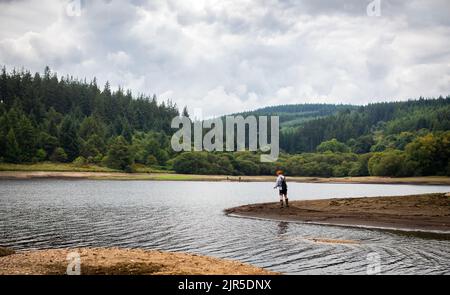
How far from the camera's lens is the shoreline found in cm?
3416

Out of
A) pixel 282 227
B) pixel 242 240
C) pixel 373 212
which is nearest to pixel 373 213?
pixel 373 212

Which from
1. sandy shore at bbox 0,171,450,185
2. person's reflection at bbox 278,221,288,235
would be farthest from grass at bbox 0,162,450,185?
person's reflection at bbox 278,221,288,235

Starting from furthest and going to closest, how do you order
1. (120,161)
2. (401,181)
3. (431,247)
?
(120,161)
(401,181)
(431,247)

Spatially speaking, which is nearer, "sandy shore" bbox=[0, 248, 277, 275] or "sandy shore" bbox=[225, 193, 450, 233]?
"sandy shore" bbox=[0, 248, 277, 275]

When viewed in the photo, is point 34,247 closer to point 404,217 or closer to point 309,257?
point 309,257

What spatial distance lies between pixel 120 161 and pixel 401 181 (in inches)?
3997

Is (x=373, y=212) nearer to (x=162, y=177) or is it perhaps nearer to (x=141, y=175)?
(x=162, y=177)

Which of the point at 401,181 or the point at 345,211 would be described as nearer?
the point at 345,211

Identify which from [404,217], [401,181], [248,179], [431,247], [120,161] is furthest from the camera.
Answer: [248,179]

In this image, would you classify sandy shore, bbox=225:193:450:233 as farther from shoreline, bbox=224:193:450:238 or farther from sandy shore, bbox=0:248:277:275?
sandy shore, bbox=0:248:277:275

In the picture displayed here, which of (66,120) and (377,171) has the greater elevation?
(66,120)

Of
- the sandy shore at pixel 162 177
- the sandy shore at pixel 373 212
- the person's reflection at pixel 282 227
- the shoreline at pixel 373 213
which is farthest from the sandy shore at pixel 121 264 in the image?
the sandy shore at pixel 162 177
